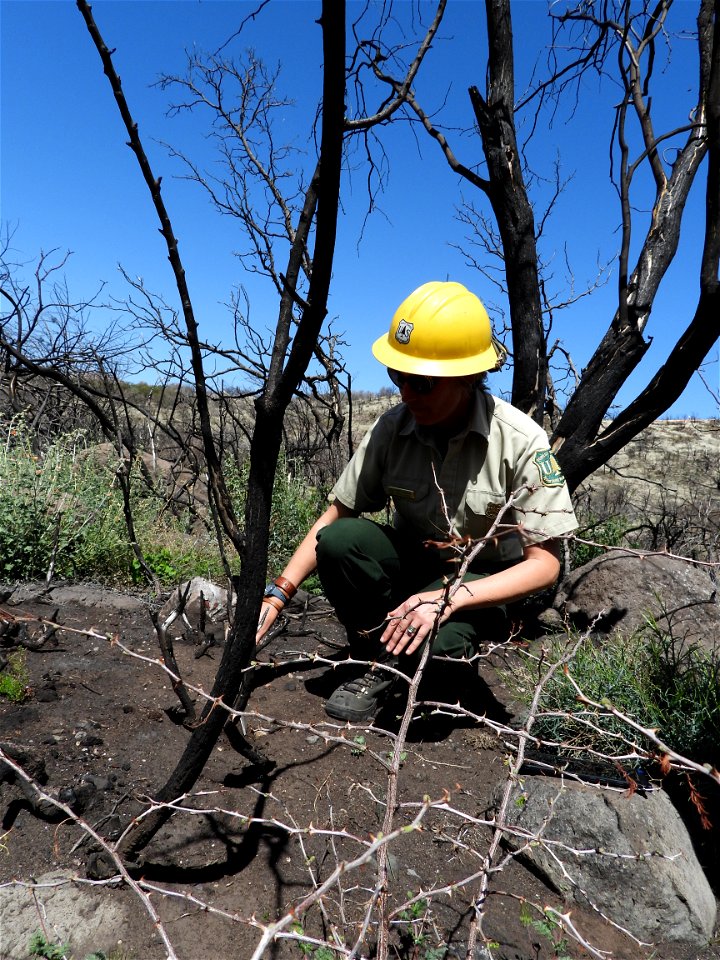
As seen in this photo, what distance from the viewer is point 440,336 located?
267cm

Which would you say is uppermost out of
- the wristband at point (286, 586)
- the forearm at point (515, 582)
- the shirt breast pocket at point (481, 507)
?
the shirt breast pocket at point (481, 507)

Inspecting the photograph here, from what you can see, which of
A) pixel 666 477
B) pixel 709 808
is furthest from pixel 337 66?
pixel 666 477

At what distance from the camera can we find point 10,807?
6.76 ft

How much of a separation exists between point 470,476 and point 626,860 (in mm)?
1464

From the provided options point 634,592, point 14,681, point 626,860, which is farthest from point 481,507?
point 14,681

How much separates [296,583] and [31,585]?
6.54 ft

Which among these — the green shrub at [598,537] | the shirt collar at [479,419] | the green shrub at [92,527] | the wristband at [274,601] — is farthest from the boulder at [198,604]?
the green shrub at [598,537]

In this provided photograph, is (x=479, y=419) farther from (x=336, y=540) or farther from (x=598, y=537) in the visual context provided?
(x=598, y=537)

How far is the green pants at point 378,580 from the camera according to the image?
302 cm

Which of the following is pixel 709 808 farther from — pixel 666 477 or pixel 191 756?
pixel 666 477

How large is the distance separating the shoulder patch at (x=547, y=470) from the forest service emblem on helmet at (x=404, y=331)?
677 millimetres

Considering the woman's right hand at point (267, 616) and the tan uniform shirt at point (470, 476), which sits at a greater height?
the tan uniform shirt at point (470, 476)

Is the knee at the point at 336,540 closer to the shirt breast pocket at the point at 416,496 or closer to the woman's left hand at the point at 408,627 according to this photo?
the shirt breast pocket at the point at 416,496

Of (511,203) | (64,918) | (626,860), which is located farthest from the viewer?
(511,203)
